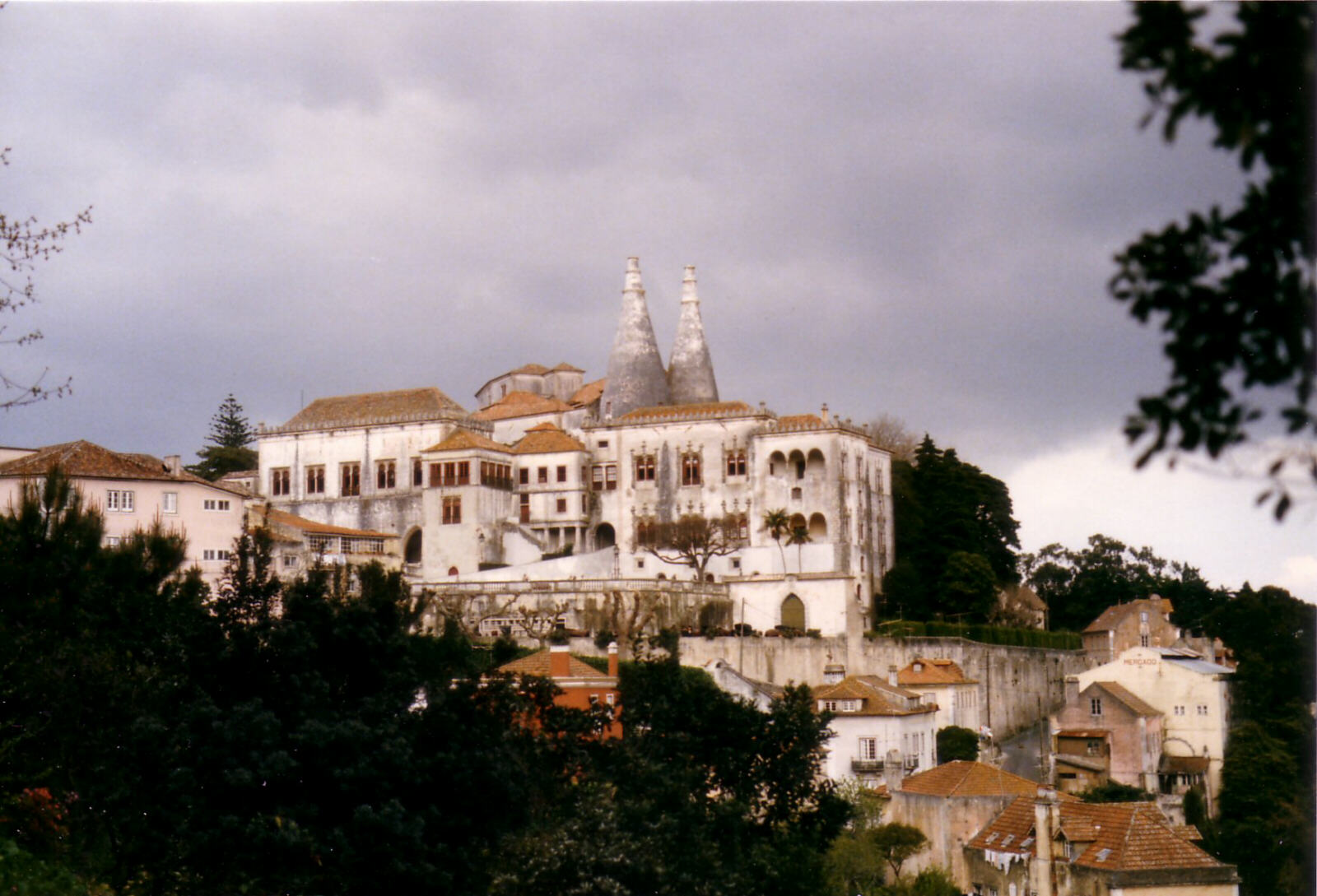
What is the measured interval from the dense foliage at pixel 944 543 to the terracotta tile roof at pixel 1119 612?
5.19 metres

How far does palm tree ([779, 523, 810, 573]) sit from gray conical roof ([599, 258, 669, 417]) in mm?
11261

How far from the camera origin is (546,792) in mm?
24062

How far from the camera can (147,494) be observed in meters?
57.4

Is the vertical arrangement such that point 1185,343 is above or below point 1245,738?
above

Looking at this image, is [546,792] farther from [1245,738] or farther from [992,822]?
[1245,738]

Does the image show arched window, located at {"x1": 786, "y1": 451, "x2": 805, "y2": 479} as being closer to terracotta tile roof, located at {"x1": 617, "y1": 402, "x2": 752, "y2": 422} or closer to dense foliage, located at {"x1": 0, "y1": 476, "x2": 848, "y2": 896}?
terracotta tile roof, located at {"x1": 617, "y1": 402, "x2": 752, "y2": 422}

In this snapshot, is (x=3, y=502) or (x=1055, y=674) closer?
(x=3, y=502)

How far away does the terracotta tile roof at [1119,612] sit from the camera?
78.8 m

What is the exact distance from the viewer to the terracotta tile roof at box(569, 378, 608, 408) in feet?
265

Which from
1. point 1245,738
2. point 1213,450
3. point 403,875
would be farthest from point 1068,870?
point 1213,450

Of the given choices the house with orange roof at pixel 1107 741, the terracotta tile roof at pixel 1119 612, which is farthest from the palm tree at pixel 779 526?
the terracotta tile roof at pixel 1119 612

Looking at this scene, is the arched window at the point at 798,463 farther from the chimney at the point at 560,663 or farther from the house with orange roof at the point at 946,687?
the chimney at the point at 560,663

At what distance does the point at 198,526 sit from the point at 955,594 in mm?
31806

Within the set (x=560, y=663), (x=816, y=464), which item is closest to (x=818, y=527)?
(x=816, y=464)
